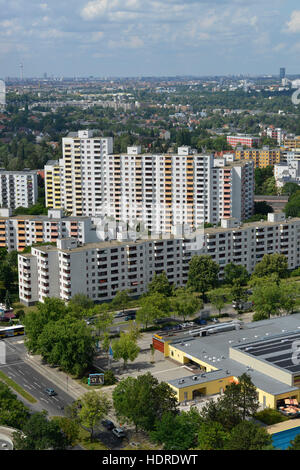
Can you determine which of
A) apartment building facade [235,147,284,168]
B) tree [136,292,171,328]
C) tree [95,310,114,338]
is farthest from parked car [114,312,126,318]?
apartment building facade [235,147,284,168]

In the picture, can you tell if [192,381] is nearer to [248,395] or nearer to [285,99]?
[248,395]

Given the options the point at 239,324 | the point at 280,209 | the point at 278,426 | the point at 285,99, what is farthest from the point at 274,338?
the point at 285,99

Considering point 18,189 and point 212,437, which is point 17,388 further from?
point 18,189

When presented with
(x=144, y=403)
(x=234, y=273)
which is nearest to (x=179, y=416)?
(x=144, y=403)

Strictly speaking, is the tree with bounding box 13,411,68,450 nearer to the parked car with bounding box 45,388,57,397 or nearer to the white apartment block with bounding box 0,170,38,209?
the parked car with bounding box 45,388,57,397

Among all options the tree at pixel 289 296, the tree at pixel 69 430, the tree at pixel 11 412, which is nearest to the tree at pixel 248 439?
the tree at pixel 69 430

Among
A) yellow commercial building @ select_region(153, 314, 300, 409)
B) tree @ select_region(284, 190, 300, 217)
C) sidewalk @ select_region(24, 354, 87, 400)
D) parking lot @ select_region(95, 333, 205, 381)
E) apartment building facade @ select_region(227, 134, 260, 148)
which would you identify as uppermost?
apartment building facade @ select_region(227, 134, 260, 148)
